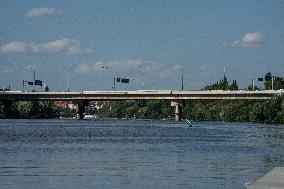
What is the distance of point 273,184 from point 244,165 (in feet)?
57.6

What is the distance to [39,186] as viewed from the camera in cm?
3566

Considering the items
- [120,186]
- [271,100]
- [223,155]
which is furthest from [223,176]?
[271,100]

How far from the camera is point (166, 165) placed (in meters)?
50.0

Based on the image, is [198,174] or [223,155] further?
[223,155]

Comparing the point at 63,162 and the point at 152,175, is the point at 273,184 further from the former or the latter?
the point at 63,162

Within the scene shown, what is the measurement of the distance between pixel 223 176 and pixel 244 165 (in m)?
9.47

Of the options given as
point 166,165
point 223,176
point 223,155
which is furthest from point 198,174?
point 223,155

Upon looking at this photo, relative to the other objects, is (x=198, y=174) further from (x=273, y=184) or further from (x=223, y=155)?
(x=223, y=155)

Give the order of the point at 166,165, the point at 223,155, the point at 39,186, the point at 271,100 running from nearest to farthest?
1. the point at 39,186
2. the point at 166,165
3. the point at 223,155
4. the point at 271,100

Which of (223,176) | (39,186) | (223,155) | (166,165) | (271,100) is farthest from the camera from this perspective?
(271,100)

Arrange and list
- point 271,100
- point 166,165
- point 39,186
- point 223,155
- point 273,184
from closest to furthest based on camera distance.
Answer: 1. point 273,184
2. point 39,186
3. point 166,165
4. point 223,155
5. point 271,100

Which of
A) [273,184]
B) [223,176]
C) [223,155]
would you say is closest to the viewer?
[273,184]

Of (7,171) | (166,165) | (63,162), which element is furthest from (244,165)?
(7,171)

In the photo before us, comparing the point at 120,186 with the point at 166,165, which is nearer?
the point at 120,186
